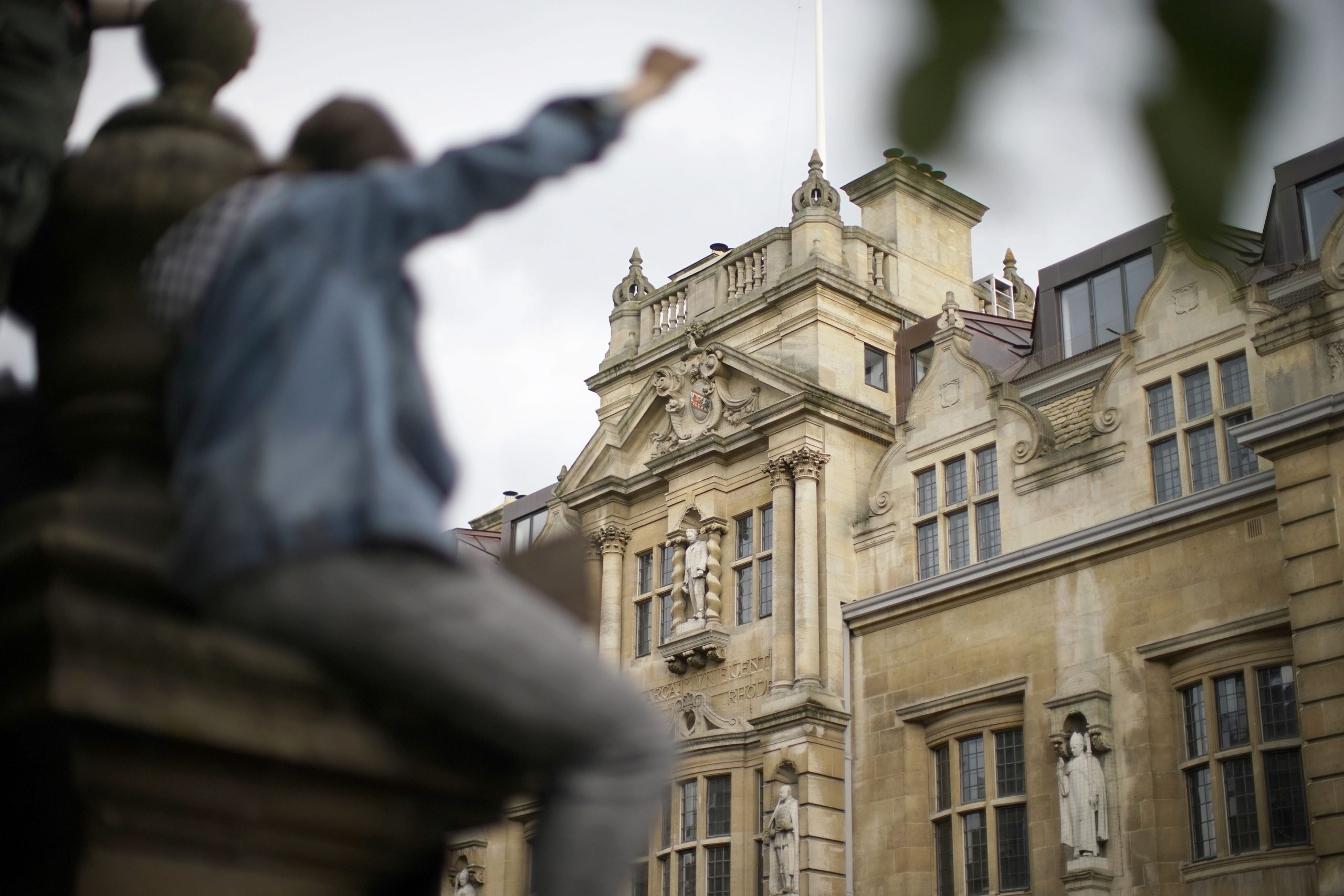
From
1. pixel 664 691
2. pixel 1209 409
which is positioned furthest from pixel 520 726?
pixel 664 691

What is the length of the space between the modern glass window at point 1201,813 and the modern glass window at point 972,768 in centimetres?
297

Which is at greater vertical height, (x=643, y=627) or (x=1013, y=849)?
(x=643, y=627)

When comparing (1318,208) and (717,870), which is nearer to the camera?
(1318,208)

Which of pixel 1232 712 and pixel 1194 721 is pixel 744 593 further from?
pixel 1232 712

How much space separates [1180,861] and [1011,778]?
2663 mm

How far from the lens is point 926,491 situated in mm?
22172

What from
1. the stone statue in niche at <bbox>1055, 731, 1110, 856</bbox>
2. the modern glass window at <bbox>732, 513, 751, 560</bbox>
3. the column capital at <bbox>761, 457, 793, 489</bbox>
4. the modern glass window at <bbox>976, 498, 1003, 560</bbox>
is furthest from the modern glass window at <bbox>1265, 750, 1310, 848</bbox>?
the modern glass window at <bbox>732, 513, 751, 560</bbox>

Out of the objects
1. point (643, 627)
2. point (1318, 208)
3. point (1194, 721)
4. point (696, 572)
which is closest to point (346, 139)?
point (1194, 721)

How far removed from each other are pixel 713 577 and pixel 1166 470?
7.34 metres

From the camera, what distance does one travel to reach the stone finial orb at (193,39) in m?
3.22

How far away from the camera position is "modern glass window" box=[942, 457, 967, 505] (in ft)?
70.8

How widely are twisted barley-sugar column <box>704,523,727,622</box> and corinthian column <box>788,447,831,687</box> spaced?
4.85ft

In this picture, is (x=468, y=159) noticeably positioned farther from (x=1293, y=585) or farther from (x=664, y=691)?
(x=664, y=691)

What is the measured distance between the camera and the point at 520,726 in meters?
2.44
